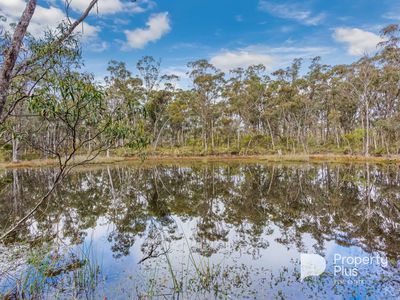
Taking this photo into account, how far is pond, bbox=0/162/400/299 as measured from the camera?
502 cm

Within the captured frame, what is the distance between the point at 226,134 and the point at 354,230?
41.3 metres

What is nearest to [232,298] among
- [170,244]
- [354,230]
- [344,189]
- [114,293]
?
[114,293]

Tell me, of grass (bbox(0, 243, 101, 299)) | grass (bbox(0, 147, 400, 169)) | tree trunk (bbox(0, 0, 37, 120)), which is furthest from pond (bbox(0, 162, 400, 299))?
grass (bbox(0, 147, 400, 169))

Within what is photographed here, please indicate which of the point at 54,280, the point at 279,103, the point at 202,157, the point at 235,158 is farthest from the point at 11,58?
the point at 279,103

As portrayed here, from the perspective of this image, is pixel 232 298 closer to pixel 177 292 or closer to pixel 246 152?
pixel 177 292

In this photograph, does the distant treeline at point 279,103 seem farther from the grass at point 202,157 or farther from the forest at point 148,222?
the forest at point 148,222

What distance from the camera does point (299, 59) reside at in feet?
136

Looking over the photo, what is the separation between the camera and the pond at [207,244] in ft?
16.5

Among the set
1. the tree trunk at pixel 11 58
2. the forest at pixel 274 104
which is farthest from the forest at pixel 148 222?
the forest at pixel 274 104

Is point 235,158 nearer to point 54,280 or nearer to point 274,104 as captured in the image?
point 274,104

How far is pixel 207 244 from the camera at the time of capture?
7465 millimetres

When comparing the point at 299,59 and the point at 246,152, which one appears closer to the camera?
the point at 246,152

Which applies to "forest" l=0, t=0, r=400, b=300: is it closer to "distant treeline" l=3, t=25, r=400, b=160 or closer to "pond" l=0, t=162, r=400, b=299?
"pond" l=0, t=162, r=400, b=299

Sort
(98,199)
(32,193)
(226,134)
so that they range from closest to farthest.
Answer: (98,199) → (32,193) → (226,134)
